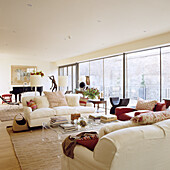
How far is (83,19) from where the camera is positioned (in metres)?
4.02

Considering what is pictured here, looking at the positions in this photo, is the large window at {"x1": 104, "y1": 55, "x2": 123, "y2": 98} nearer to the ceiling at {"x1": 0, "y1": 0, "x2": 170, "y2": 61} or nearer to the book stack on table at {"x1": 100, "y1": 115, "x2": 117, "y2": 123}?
the ceiling at {"x1": 0, "y1": 0, "x2": 170, "y2": 61}

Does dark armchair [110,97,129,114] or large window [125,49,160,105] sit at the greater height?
large window [125,49,160,105]

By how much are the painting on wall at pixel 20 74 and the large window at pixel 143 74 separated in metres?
6.61

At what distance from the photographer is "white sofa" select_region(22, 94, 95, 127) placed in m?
4.36

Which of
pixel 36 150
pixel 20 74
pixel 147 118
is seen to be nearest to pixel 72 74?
pixel 20 74

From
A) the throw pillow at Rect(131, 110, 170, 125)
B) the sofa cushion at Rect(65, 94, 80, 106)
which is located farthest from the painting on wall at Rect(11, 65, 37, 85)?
the throw pillow at Rect(131, 110, 170, 125)

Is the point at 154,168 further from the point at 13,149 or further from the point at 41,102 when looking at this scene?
the point at 41,102

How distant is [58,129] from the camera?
3.09 metres

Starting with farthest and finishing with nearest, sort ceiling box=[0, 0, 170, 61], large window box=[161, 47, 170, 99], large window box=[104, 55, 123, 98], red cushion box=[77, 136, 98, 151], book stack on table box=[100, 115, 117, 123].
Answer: large window box=[104, 55, 123, 98] → large window box=[161, 47, 170, 99] → book stack on table box=[100, 115, 117, 123] → ceiling box=[0, 0, 170, 61] → red cushion box=[77, 136, 98, 151]

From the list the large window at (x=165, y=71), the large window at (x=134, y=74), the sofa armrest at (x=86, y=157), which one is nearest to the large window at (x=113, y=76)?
the large window at (x=134, y=74)

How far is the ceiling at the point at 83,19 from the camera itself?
10.5 ft

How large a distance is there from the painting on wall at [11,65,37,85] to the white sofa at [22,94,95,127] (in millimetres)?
6392

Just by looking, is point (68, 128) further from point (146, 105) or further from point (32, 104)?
point (146, 105)

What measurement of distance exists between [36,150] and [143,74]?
4.86 metres
